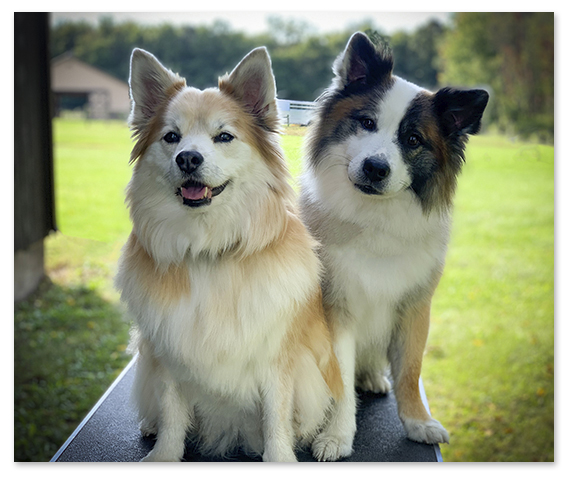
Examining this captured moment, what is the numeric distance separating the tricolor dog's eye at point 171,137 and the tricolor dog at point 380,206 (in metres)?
0.41

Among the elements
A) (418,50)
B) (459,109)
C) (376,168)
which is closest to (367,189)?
(376,168)

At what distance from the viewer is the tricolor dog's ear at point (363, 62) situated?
1.40 meters

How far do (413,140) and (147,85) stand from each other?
0.70 meters

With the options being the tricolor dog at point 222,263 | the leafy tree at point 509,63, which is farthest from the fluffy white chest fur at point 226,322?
the leafy tree at point 509,63

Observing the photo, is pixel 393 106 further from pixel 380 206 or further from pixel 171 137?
pixel 171 137

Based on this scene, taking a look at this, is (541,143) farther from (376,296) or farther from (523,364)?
(523,364)

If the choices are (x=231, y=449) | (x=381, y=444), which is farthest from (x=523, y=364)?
(x=231, y=449)

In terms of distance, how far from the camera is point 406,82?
56.2 inches

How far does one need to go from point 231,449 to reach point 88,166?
3.00 metres

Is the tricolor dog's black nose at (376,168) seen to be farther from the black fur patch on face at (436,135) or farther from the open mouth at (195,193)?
the open mouth at (195,193)

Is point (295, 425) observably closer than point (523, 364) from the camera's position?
Yes

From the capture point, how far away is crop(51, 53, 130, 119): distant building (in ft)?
8.52
